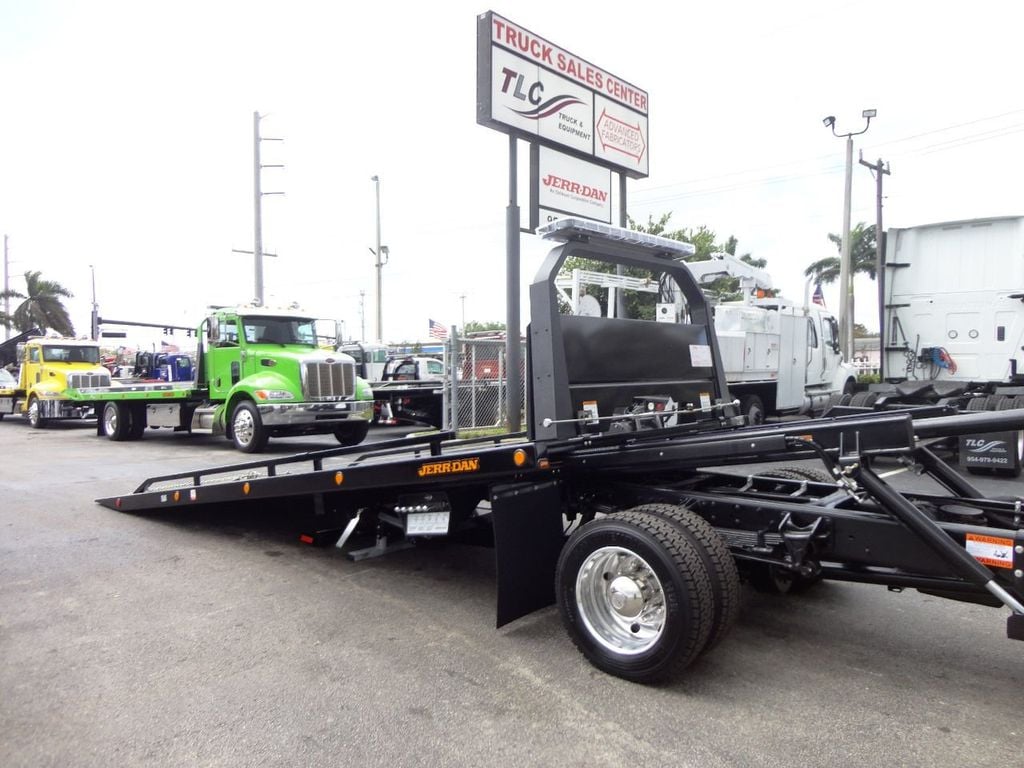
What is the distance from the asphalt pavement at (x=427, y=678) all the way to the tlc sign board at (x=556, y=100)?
937 cm

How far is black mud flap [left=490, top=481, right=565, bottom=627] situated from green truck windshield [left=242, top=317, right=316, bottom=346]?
11.7m

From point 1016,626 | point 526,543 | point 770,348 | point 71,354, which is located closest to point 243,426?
point 770,348

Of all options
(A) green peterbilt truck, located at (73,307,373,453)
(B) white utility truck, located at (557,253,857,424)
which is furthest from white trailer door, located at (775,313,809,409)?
(A) green peterbilt truck, located at (73,307,373,453)

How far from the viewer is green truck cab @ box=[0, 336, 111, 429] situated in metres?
20.2

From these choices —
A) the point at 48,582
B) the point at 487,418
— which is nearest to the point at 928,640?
the point at 48,582

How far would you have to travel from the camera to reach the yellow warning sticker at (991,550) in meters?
2.88

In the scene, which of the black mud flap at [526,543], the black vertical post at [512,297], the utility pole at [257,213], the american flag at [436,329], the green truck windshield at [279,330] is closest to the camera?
the black mud flap at [526,543]

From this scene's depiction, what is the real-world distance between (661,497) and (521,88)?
10556mm

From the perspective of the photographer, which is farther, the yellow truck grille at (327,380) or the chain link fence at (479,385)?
the chain link fence at (479,385)

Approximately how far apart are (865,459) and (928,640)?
1493 millimetres

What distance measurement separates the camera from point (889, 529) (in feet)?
10.4

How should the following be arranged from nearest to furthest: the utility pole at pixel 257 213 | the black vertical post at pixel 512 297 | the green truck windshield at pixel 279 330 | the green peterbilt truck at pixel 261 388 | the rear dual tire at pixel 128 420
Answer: the black vertical post at pixel 512 297 → the green peterbilt truck at pixel 261 388 → the green truck windshield at pixel 279 330 → the rear dual tire at pixel 128 420 → the utility pole at pixel 257 213

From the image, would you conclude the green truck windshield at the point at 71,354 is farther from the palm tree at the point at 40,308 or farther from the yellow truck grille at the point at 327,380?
the palm tree at the point at 40,308

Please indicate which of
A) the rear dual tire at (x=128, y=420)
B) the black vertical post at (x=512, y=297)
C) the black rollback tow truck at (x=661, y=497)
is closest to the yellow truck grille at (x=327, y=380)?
the black vertical post at (x=512, y=297)
